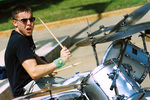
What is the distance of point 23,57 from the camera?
2199 millimetres

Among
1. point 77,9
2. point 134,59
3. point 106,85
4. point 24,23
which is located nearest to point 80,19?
point 77,9

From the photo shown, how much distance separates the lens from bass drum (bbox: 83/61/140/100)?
2.21 m

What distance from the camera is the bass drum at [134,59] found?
2570 mm

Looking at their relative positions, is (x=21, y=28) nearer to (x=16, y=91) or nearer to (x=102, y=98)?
(x=16, y=91)

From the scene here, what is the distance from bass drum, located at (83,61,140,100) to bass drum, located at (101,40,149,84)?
29 centimetres

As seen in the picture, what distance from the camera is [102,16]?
27.2 feet

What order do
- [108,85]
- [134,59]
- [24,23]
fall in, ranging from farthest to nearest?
[134,59] → [24,23] → [108,85]

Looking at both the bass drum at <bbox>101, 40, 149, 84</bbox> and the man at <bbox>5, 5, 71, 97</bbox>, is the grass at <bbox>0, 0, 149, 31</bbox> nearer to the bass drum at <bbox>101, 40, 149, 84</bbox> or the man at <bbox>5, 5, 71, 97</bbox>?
the bass drum at <bbox>101, 40, 149, 84</bbox>

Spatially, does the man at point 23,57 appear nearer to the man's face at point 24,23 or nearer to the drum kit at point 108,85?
the man's face at point 24,23

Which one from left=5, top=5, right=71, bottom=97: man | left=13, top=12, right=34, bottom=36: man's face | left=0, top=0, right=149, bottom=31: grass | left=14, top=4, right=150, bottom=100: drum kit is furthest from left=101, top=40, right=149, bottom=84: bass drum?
left=0, top=0, right=149, bottom=31: grass

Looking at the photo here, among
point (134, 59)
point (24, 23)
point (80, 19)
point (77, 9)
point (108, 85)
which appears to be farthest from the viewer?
A: point (77, 9)

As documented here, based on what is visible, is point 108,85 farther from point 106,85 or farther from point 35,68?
point 35,68

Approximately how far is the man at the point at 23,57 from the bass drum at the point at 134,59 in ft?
2.29

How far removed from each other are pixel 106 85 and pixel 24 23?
0.99 metres
